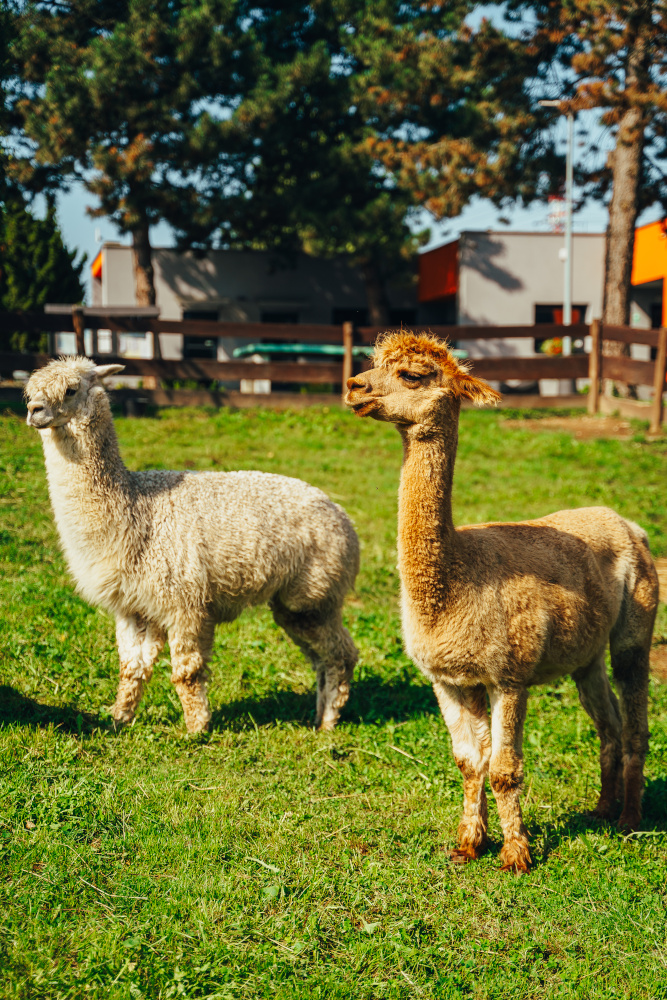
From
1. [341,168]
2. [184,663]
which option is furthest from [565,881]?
[341,168]

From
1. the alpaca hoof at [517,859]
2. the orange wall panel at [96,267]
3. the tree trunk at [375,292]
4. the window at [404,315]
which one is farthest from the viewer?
the orange wall panel at [96,267]

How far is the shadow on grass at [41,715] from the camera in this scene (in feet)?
15.4

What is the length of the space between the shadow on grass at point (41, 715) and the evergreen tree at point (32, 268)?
22.1 metres

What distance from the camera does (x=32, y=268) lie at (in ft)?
87.6

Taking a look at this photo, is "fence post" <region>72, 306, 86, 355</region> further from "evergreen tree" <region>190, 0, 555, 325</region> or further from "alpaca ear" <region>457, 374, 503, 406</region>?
"alpaca ear" <region>457, 374, 503, 406</region>

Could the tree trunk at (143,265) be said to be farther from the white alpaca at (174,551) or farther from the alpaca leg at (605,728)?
the alpaca leg at (605,728)

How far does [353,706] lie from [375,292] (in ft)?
68.6

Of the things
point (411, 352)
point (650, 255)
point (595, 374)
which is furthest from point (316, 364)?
point (650, 255)

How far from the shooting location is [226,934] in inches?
126

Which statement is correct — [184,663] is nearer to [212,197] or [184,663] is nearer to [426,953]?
[426,953]

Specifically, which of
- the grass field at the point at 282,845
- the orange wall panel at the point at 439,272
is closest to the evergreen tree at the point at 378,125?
the orange wall panel at the point at 439,272

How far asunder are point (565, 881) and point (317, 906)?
3.61 ft

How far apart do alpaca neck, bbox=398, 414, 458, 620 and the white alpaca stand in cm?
169

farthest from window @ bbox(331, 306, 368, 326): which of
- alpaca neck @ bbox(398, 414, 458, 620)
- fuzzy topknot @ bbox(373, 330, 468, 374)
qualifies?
alpaca neck @ bbox(398, 414, 458, 620)
